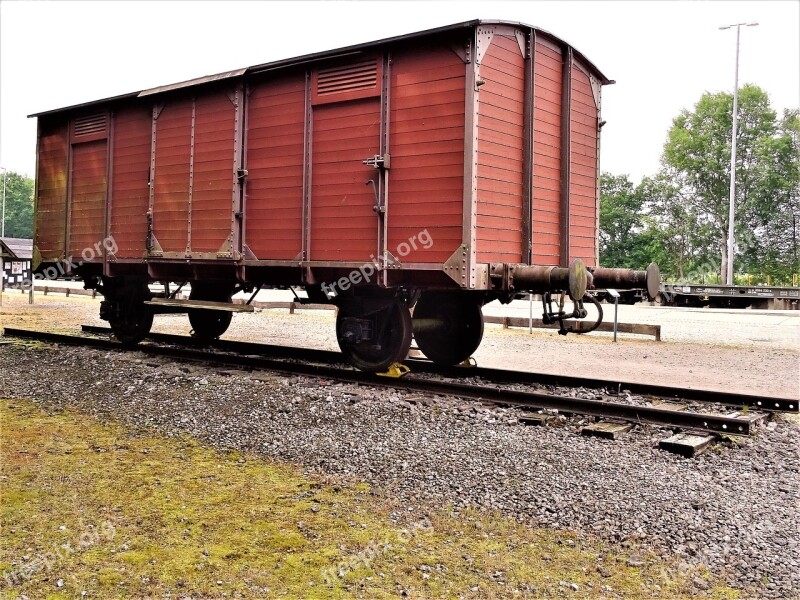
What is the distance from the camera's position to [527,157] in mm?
8391

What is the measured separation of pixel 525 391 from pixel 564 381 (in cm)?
93

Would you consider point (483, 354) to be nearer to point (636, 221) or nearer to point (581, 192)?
point (581, 192)

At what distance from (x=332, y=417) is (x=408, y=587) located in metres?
3.55

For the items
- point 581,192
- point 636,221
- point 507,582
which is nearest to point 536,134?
point 581,192

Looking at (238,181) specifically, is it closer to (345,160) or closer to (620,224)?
(345,160)

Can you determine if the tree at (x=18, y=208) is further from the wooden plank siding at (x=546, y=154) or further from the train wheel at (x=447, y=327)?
the wooden plank siding at (x=546, y=154)

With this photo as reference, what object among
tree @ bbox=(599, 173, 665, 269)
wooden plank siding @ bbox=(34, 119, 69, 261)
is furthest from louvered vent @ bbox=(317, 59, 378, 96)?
tree @ bbox=(599, 173, 665, 269)

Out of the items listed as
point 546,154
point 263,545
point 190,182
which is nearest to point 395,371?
point 546,154

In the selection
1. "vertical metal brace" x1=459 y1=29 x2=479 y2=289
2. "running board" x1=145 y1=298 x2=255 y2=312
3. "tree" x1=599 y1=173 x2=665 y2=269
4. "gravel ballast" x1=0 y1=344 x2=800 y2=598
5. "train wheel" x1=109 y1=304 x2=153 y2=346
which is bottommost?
"gravel ballast" x1=0 y1=344 x2=800 y2=598

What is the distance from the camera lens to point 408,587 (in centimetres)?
339

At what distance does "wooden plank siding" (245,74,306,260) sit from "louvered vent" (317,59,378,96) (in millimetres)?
412

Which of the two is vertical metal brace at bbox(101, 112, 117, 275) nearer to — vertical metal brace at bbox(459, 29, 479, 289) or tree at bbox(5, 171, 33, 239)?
vertical metal brace at bbox(459, 29, 479, 289)

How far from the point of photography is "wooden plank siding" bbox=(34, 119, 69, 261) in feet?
42.5

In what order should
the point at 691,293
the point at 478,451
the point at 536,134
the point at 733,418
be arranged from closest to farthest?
the point at 478,451, the point at 733,418, the point at 536,134, the point at 691,293
